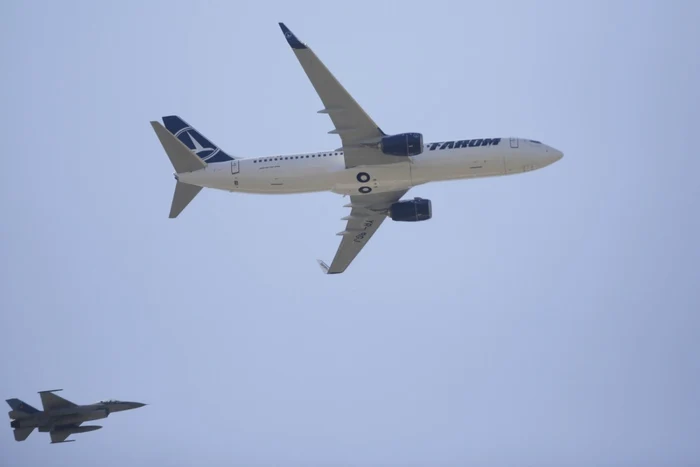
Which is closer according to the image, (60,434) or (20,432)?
(20,432)

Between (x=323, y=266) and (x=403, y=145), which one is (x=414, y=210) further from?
(x=323, y=266)

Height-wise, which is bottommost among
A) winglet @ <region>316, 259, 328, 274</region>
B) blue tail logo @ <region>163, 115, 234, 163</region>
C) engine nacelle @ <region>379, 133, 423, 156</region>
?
A: winglet @ <region>316, 259, 328, 274</region>

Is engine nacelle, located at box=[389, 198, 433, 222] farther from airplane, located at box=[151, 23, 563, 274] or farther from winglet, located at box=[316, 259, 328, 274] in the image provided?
winglet, located at box=[316, 259, 328, 274]

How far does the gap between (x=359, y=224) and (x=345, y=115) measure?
12569mm


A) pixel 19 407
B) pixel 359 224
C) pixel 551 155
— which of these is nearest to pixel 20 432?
pixel 19 407

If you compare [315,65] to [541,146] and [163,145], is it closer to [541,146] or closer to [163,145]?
[163,145]

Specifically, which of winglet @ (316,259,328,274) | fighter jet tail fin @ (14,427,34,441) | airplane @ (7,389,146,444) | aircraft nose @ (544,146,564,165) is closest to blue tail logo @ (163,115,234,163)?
winglet @ (316,259,328,274)

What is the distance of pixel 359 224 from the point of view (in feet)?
219

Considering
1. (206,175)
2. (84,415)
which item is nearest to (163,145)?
(206,175)

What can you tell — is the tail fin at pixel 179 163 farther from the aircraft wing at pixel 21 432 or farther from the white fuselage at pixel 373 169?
the aircraft wing at pixel 21 432

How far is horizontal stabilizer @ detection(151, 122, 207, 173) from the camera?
191 feet

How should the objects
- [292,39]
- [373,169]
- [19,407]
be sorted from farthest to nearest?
1. [19,407]
2. [373,169]
3. [292,39]

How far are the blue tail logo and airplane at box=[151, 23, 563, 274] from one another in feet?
0.48

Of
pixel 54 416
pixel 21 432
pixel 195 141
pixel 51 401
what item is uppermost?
pixel 195 141
